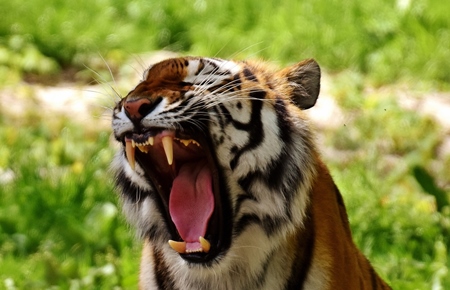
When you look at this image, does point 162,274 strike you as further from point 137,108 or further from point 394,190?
point 394,190

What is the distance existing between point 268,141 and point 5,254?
1.77 meters

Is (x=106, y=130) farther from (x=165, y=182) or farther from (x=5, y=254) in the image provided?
(x=165, y=182)

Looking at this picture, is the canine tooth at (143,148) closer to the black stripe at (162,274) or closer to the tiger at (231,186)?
the tiger at (231,186)

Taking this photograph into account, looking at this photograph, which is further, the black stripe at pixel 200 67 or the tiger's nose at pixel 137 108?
the black stripe at pixel 200 67

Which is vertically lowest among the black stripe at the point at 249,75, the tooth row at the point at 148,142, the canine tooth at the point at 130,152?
the canine tooth at the point at 130,152

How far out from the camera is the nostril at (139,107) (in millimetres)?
2064

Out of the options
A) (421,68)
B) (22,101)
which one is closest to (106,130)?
(22,101)

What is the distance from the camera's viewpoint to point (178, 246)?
219cm

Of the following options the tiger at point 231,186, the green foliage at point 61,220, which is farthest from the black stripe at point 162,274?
the green foliage at point 61,220

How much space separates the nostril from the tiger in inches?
1.7

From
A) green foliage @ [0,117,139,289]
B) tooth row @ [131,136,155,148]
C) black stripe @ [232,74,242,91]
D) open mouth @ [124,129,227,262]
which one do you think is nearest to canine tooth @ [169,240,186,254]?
open mouth @ [124,129,227,262]

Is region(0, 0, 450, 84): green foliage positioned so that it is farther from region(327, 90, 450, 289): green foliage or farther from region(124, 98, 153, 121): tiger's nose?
region(124, 98, 153, 121): tiger's nose

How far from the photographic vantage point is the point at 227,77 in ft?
7.43

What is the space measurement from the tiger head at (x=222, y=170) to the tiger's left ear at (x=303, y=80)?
0.08 metres
